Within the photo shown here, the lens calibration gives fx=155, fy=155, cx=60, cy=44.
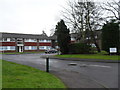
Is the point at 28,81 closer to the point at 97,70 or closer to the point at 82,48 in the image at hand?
the point at 97,70

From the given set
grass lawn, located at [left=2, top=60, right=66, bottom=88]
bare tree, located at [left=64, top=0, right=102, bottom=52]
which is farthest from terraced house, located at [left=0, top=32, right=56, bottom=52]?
grass lawn, located at [left=2, top=60, right=66, bottom=88]

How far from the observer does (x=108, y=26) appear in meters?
24.3

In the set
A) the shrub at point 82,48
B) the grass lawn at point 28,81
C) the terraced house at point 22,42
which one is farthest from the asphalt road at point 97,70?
the terraced house at point 22,42

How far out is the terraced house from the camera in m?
55.9

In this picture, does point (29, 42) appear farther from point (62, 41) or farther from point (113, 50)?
point (113, 50)

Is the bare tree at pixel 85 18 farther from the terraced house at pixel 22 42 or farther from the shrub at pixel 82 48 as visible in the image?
the terraced house at pixel 22 42

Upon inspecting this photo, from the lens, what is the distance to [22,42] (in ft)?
196

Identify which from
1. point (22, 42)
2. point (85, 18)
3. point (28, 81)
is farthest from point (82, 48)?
point (22, 42)

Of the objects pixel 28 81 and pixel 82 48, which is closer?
pixel 28 81

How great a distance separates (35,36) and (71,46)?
36.9 m

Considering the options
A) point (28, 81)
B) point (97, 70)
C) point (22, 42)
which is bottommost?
point (97, 70)

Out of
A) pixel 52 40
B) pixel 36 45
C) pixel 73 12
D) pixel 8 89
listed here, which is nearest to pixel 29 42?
pixel 36 45

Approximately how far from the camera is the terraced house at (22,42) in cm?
5588

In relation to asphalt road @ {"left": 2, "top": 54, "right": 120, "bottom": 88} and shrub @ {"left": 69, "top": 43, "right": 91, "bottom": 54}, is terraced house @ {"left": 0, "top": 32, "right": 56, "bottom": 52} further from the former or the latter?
asphalt road @ {"left": 2, "top": 54, "right": 120, "bottom": 88}
